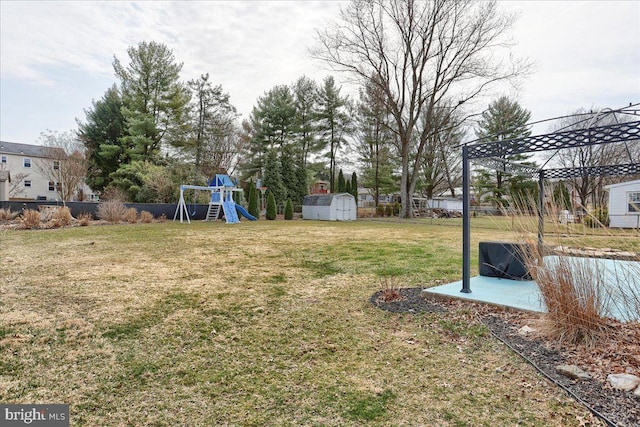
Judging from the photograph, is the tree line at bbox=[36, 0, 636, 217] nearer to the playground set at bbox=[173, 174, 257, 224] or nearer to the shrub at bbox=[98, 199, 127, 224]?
the playground set at bbox=[173, 174, 257, 224]

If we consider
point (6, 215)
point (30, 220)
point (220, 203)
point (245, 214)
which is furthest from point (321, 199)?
point (6, 215)

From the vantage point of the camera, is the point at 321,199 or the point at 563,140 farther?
the point at 321,199

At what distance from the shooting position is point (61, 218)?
39.4 feet

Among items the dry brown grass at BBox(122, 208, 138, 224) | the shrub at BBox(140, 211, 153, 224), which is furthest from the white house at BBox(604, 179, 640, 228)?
the dry brown grass at BBox(122, 208, 138, 224)

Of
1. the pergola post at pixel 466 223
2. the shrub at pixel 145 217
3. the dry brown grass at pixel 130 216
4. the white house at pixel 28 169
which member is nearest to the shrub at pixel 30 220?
the dry brown grass at pixel 130 216

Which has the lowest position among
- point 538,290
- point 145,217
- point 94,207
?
point 538,290

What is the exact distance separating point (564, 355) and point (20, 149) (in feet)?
132

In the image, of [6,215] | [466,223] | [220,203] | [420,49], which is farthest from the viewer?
[420,49]

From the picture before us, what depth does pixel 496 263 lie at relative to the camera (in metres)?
4.52

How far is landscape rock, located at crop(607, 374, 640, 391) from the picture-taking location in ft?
6.22

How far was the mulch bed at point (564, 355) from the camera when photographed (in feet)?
5.69

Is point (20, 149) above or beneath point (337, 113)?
beneath

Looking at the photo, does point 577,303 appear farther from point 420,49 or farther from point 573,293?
point 420,49

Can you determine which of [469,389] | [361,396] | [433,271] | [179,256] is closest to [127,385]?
[361,396]
